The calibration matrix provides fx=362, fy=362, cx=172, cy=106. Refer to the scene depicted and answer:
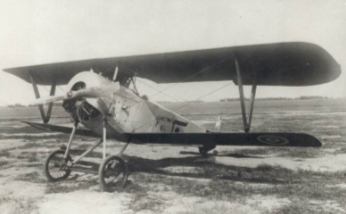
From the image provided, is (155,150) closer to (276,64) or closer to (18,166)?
(18,166)

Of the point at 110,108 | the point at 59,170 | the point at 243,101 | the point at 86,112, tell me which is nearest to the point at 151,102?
the point at 110,108

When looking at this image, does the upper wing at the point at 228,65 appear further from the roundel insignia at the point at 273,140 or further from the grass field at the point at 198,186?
the grass field at the point at 198,186

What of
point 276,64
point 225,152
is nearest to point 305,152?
point 225,152

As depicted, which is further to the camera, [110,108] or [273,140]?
[110,108]

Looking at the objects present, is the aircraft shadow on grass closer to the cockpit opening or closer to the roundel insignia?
the roundel insignia

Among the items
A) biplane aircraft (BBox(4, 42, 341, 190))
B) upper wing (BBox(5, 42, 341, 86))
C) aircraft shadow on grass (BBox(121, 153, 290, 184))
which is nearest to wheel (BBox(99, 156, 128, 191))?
biplane aircraft (BBox(4, 42, 341, 190))

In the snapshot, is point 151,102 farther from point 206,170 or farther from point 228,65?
point 206,170
